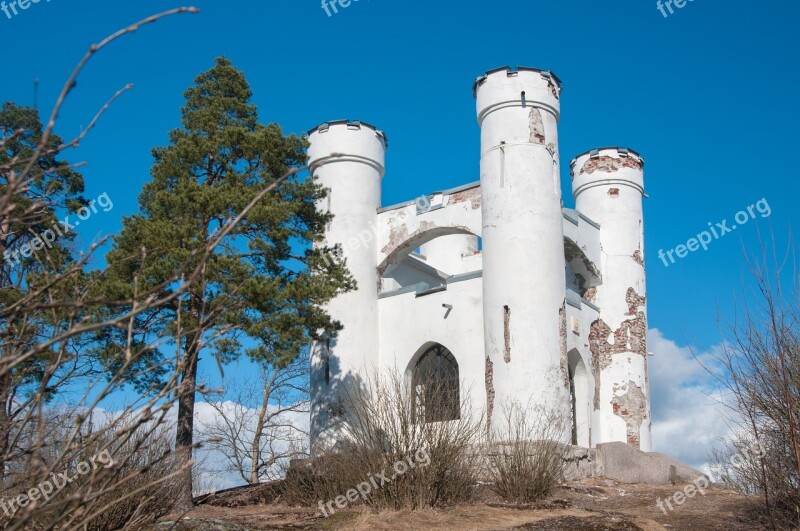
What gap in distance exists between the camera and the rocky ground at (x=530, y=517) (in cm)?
1165

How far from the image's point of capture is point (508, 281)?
20.3m

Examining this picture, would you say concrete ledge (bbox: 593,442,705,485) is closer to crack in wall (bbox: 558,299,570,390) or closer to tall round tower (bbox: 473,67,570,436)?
tall round tower (bbox: 473,67,570,436)

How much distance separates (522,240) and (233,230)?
7.44 meters

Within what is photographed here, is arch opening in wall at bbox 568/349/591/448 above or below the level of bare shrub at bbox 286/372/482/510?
above

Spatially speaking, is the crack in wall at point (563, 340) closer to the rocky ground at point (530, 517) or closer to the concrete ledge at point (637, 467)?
the concrete ledge at point (637, 467)

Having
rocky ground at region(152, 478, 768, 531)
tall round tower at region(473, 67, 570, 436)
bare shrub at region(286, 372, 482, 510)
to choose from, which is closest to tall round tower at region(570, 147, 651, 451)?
tall round tower at region(473, 67, 570, 436)

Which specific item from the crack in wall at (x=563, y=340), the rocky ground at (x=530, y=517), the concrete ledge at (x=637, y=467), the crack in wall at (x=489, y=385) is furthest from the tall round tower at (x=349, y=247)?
the rocky ground at (x=530, y=517)

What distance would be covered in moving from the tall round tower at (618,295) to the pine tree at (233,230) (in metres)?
8.62

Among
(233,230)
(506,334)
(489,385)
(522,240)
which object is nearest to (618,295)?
(522,240)

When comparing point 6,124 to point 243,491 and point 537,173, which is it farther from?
point 537,173

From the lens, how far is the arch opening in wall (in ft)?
71.7

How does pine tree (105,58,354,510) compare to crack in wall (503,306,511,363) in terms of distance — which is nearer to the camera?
pine tree (105,58,354,510)

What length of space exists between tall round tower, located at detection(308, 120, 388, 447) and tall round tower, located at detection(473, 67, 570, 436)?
3750mm

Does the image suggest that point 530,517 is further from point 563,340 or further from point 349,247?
point 349,247
